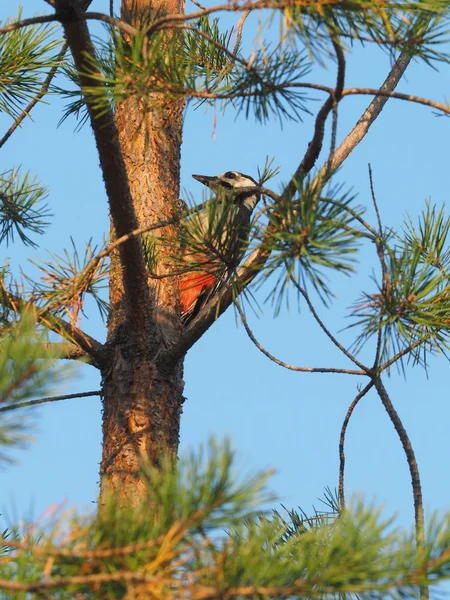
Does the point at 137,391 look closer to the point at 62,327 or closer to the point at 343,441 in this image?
the point at 62,327

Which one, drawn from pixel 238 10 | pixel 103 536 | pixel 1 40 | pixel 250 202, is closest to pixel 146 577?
pixel 103 536

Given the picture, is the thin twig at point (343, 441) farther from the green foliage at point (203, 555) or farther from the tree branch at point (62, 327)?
the green foliage at point (203, 555)

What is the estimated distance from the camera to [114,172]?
1.91 metres

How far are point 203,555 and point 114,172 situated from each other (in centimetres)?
105

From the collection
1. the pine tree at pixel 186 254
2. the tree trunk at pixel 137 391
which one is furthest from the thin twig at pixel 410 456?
the tree trunk at pixel 137 391

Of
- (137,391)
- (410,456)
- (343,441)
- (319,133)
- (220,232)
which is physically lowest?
(410,456)

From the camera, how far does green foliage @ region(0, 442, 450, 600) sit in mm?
1056

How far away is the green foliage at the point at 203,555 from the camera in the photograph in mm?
1056

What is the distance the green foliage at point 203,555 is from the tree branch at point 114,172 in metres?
0.79

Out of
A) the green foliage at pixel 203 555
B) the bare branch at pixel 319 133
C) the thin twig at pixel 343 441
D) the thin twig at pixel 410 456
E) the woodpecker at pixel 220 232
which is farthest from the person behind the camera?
the thin twig at pixel 343 441

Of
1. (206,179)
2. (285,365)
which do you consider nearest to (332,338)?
(285,365)

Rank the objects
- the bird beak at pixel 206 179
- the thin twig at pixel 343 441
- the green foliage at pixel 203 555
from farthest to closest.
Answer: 1. the bird beak at pixel 206 179
2. the thin twig at pixel 343 441
3. the green foliage at pixel 203 555

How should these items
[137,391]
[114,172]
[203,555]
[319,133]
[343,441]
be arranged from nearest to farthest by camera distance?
[203,555], [319,133], [114,172], [343,441], [137,391]

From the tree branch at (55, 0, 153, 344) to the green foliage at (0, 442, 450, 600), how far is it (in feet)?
2.58
